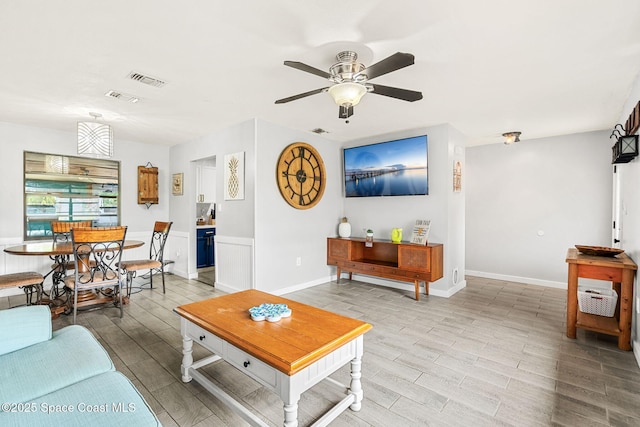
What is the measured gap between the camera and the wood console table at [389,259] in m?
4.02

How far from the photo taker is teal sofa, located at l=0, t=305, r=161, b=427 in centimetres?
112

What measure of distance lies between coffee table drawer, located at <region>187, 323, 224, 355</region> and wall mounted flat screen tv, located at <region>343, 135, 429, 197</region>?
134 inches

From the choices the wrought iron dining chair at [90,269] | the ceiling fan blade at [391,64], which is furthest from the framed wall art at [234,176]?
the ceiling fan blade at [391,64]

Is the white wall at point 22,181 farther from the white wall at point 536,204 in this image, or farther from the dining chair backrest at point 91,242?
the white wall at point 536,204

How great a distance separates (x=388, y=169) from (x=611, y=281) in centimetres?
278

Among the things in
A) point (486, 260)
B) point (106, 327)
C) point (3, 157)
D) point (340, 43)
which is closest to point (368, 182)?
point (486, 260)

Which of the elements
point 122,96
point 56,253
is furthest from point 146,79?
point 56,253

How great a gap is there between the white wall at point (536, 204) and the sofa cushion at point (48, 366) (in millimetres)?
5550

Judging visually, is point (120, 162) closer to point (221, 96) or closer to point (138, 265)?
point (138, 265)

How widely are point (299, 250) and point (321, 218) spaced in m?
0.69

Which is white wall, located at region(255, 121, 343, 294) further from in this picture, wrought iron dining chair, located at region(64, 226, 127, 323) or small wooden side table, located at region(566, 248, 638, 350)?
small wooden side table, located at region(566, 248, 638, 350)

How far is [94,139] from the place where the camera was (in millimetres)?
3539

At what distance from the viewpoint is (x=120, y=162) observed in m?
5.24

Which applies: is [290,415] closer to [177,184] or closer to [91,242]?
[91,242]
